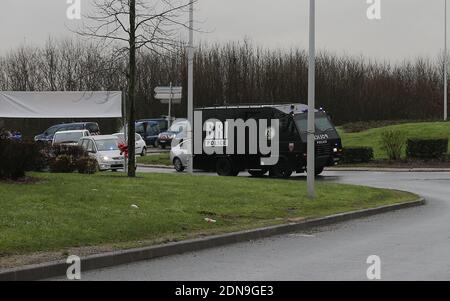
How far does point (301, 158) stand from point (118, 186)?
A: 11.5m

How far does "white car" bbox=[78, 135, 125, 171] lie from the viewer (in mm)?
29047

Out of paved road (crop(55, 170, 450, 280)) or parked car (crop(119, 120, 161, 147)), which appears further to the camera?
parked car (crop(119, 120, 161, 147))

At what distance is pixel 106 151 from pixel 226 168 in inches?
217

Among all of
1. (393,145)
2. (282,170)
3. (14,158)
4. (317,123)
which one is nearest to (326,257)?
(14,158)

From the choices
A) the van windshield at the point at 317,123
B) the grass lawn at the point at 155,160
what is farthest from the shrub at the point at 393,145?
the grass lawn at the point at 155,160

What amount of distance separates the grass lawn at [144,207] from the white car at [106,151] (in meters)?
9.56

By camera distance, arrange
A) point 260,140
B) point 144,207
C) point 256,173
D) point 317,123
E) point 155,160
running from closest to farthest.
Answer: point 144,207 → point 260,140 → point 317,123 → point 256,173 → point 155,160

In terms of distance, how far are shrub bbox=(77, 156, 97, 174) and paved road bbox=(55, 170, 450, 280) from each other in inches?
378

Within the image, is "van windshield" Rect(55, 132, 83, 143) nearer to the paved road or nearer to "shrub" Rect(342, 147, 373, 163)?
"shrub" Rect(342, 147, 373, 163)

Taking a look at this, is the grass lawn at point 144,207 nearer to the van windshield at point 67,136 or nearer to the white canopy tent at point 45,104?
the white canopy tent at point 45,104

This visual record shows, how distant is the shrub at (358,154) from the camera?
34.9 metres

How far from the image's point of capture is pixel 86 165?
68.8ft

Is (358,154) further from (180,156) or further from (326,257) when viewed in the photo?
(326,257)

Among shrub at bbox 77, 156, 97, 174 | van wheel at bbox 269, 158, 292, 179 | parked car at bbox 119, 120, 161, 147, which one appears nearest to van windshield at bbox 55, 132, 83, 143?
van wheel at bbox 269, 158, 292, 179
